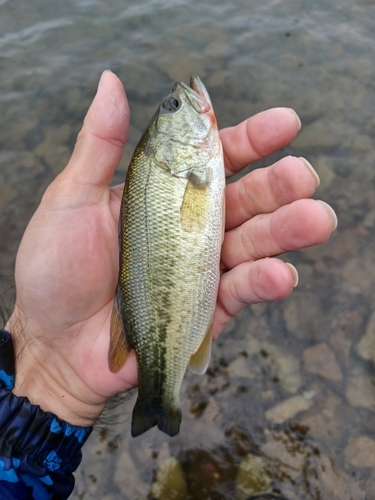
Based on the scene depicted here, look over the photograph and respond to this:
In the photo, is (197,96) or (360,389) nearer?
(197,96)

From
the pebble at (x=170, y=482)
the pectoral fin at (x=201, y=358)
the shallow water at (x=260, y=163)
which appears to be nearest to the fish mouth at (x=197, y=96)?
the pectoral fin at (x=201, y=358)

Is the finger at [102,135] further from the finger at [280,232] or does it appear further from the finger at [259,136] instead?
the finger at [280,232]

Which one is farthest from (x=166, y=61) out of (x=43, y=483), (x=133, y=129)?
(x=43, y=483)

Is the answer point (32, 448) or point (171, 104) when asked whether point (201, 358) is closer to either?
point (32, 448)

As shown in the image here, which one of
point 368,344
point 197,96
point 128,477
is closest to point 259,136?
point 197,96

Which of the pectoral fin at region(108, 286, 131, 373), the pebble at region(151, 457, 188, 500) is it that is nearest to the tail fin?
the pectoral fin at region(108, 286, 131, 373)
